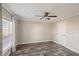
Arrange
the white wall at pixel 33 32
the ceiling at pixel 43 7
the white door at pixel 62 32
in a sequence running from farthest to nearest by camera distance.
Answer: the white wall at pixel 33 32 < the white door at pixel 62 32 < the ceiling at pixel 43 7

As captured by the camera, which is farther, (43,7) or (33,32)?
(33,32)

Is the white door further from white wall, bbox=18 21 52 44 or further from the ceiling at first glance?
the ceiling

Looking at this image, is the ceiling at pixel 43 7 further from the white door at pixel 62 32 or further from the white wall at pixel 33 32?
the white wall at pixel 33 32

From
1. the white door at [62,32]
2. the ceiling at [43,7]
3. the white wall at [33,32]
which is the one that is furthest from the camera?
the white wall at [33,32]

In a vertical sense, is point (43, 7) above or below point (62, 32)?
above

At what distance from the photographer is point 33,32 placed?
29.0ft

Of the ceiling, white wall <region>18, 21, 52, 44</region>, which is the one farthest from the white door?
the ceiling

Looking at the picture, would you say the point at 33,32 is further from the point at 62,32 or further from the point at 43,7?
the point at 43,7

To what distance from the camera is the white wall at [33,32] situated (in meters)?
8.41

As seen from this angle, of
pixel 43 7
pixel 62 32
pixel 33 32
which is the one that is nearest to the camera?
pixel 43 7

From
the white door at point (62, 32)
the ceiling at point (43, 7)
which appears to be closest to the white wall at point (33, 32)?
the white door at point (62, 32)

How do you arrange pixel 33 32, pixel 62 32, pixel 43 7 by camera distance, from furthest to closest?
1. pixel 33 32
2. pixel 62 32
3. pixel 43 7

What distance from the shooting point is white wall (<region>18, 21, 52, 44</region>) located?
8407 mm

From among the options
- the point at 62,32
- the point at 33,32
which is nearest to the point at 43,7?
the point at 62,32
